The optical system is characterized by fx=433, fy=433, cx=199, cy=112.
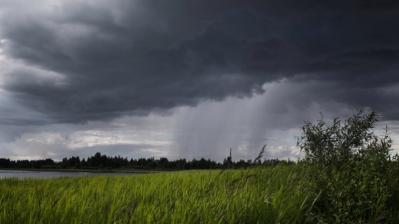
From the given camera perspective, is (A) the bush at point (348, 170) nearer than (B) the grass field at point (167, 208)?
No

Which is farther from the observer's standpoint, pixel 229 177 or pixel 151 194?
pixel 229 177

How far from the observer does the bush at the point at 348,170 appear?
10.9 metres

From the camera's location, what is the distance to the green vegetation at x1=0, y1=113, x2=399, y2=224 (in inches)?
315

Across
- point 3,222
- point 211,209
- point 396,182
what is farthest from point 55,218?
point 396,182

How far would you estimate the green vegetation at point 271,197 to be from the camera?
8008 mm

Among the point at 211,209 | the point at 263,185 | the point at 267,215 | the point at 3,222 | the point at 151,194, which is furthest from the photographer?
the point at 263,185

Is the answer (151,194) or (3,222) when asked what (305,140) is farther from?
(3,222)

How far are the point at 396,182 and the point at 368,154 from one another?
1.37m

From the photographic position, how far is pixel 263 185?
42.5 feet

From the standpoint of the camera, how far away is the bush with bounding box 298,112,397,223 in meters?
10.9

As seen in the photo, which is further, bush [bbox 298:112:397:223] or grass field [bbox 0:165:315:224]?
bush [bbox 298:112:397:223]

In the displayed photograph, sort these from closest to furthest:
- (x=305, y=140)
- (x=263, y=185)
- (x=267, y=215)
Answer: (x=267, y=215) < (x=263, y=185) < (x=305, y=140)

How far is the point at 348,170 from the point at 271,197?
12.2 feet

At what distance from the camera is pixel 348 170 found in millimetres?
12805
